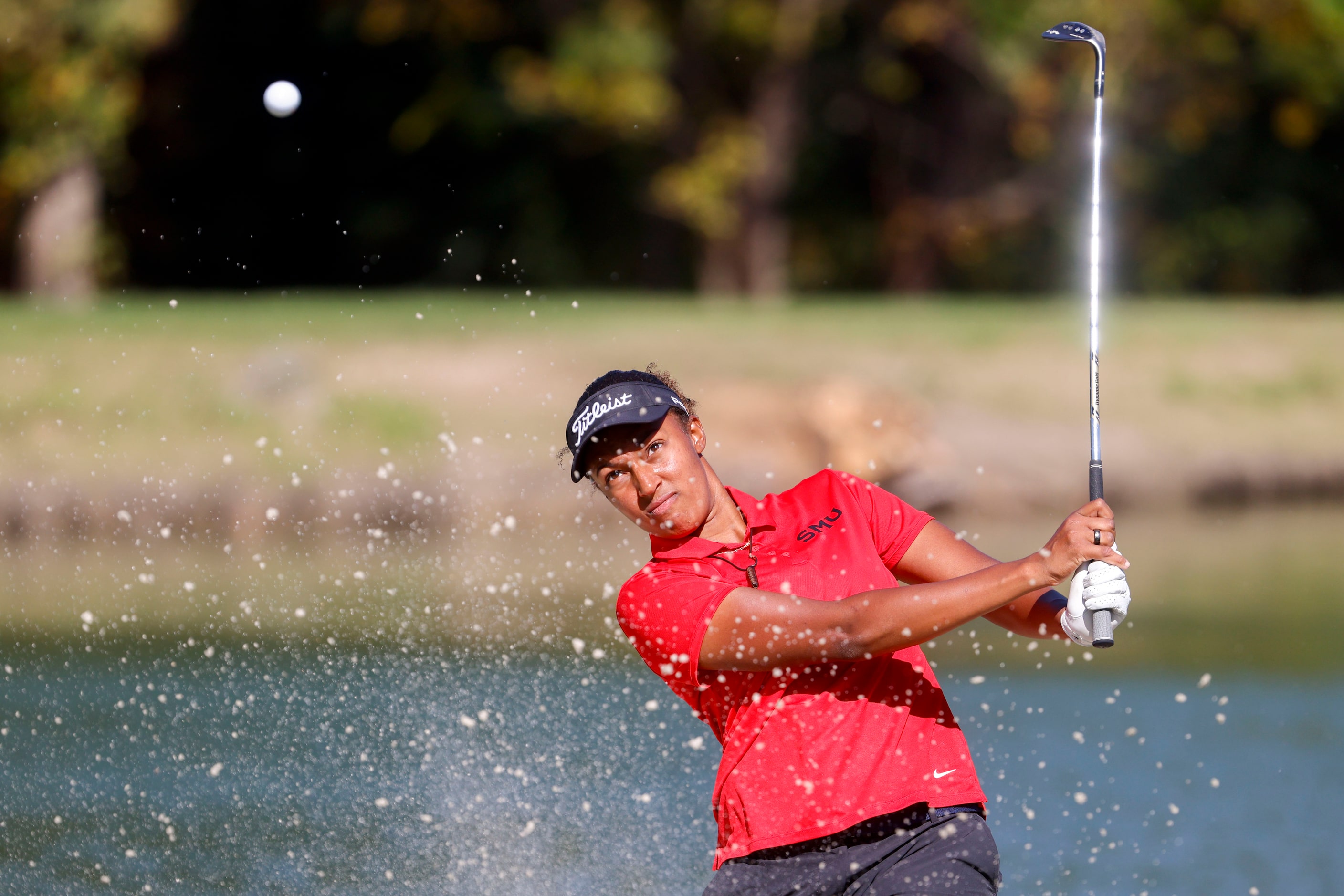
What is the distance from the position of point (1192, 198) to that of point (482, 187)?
36.1 ft

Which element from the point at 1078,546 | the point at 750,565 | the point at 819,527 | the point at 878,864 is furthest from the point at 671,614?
the point at 1078,546

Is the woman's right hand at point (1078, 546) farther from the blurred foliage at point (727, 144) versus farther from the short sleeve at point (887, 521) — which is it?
the blurred foliage at point (727, 144)

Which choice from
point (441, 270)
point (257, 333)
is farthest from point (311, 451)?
point (441, 270)

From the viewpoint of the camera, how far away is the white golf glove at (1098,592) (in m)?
3.10

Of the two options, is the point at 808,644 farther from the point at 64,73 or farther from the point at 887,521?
the point at 64,73

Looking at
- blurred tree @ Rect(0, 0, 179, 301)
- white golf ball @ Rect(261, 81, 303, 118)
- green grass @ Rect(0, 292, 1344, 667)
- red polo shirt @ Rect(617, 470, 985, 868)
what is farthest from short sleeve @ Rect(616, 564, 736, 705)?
blurred tree @ Rect(0, 0, 179, 301)

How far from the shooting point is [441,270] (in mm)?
27406

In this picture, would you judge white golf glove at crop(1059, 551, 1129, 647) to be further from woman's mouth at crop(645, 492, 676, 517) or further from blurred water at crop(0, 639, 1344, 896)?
blurred water at crop(0, 639, 1344, 896)

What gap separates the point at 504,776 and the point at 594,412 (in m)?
3.85

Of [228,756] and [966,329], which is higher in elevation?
[966,329]

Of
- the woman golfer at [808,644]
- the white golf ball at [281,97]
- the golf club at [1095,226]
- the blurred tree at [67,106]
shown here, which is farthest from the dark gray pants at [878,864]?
the blurred tree at [67,106]

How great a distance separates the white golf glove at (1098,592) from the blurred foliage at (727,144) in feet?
59.0

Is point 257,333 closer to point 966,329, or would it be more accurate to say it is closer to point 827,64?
point 966,329

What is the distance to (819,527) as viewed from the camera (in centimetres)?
341
